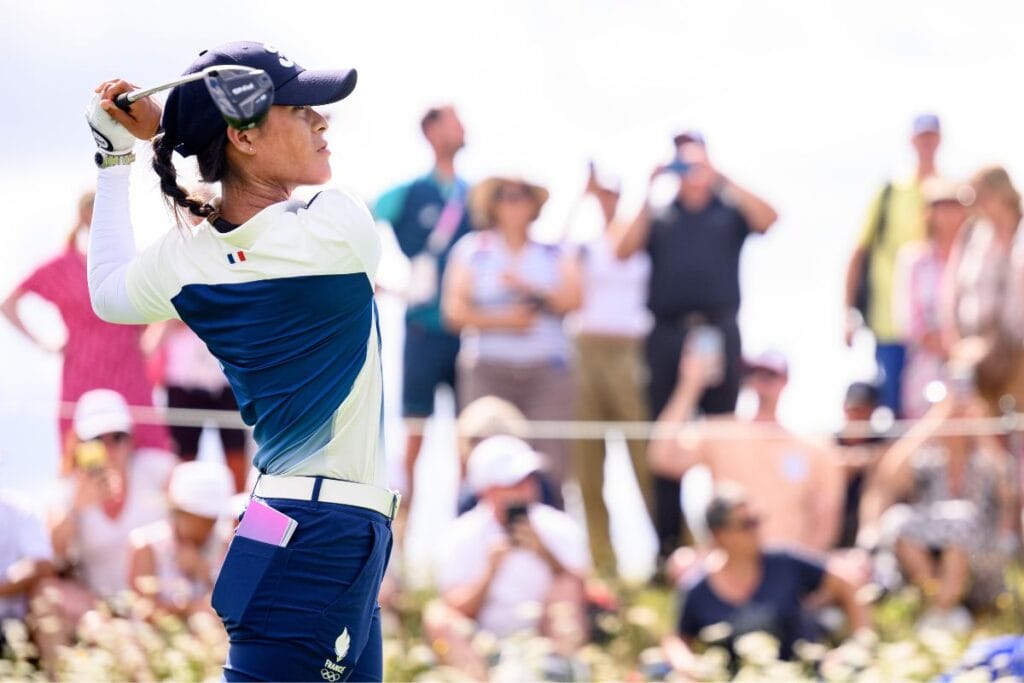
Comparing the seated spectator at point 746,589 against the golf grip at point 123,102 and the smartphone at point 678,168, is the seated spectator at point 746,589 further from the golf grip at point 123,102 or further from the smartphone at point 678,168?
the golf grip at point 123,102

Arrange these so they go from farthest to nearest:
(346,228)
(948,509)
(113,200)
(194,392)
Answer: (194,392) < (948,509) < (113,200) < (346,228)

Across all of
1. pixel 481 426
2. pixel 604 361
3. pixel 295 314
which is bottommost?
pixel 481 426

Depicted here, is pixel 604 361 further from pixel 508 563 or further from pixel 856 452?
pixel 508 563

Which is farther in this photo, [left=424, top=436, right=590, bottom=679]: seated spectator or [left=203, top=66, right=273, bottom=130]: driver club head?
[left=424, top=436, right=590, bottom=679]: seated spectator

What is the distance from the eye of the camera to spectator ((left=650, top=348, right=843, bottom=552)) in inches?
307

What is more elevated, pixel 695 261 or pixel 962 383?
pixel 695 261

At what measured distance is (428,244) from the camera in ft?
27.6

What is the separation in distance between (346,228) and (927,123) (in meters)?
6.04

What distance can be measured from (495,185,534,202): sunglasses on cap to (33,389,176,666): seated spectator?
2085 mm

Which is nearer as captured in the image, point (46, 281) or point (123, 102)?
point (123, 102)

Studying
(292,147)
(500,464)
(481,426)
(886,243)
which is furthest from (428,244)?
(292,147)

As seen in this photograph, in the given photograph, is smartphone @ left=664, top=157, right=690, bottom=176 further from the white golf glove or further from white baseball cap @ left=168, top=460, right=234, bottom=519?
the white golf glove

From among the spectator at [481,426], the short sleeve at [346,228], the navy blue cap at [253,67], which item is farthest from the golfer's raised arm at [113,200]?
the spectator at [481,426]

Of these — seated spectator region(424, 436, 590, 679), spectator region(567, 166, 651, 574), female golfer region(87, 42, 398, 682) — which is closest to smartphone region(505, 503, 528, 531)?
seated spectator region(424, 436, 590, 679)
